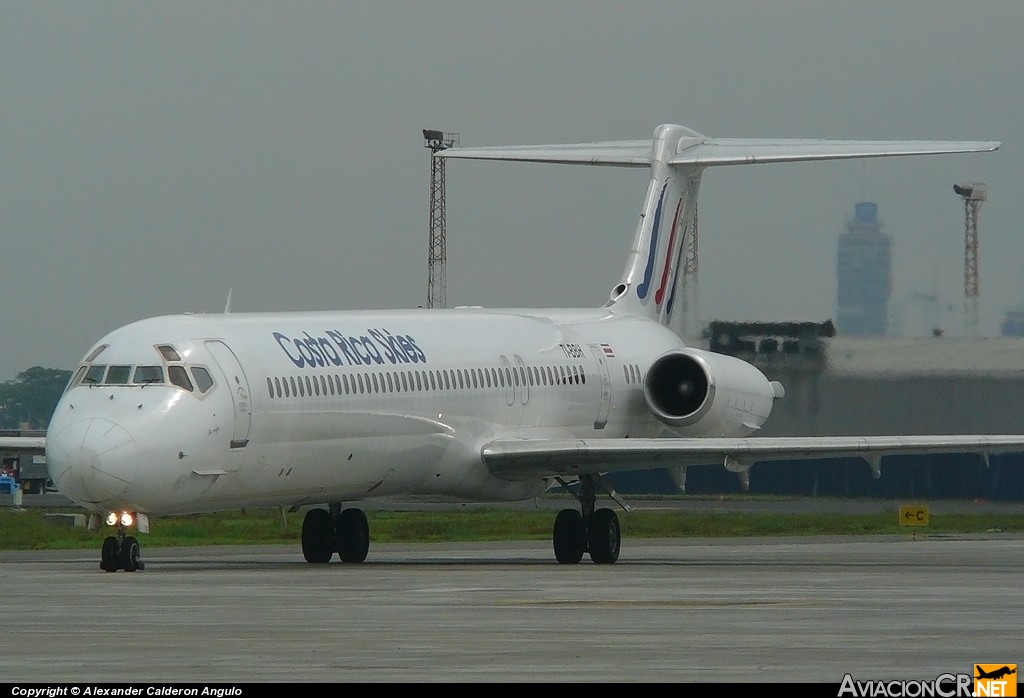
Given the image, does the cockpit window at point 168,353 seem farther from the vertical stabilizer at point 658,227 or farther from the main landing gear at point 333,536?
the vertical stabilizer at point 658,227

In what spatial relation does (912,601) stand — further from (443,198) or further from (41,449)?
(443,198)

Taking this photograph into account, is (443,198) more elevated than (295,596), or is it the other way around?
(443,198)

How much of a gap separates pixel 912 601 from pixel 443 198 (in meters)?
47.5

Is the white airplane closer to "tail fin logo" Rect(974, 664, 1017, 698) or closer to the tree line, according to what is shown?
"tail fin logo" Rect(974, 664, 1017, 698)

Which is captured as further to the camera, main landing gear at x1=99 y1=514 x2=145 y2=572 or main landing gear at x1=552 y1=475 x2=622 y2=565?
main landing gear at x1=552 y1=475 x2=622 y2=565

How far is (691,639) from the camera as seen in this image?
14.7 meters

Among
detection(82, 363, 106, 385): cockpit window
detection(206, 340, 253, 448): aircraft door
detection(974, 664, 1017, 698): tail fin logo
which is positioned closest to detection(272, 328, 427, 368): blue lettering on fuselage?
detection(206, 340, 253, 448): aircraft door

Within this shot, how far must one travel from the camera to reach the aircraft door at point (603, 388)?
32.0 m

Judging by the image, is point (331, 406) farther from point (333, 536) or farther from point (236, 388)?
point (333, 536)

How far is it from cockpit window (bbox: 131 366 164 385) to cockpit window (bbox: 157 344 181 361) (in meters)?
0.20

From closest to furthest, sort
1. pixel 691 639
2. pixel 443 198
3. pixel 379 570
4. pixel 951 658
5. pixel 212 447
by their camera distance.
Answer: pixel 951 658 → pixel 691 639 → pixel 212 447 → pixel 379 570 → pixel 443 198

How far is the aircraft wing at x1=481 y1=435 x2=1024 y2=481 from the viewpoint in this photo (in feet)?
89.0

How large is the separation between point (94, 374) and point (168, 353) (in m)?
0.88

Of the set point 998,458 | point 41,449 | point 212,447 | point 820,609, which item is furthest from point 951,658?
point 998,458
